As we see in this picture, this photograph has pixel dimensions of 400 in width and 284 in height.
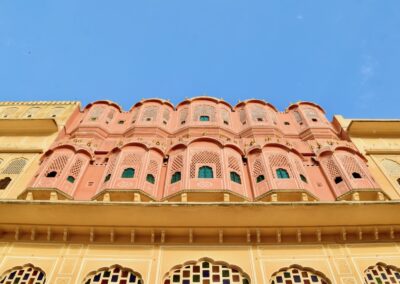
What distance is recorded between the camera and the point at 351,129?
15406 mm

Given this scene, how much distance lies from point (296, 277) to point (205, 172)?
14.4ft

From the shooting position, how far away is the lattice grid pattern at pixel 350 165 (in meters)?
12.7

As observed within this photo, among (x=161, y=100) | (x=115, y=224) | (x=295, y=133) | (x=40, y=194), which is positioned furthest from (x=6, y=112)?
(x=295, y=133)

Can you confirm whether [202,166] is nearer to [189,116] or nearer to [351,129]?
[189,116]

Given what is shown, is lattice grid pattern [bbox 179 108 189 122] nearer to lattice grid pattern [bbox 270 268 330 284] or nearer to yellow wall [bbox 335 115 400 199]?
yellow wall [bbox 335 115 400 199]

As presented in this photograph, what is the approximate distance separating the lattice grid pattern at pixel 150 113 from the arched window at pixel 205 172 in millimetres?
4950

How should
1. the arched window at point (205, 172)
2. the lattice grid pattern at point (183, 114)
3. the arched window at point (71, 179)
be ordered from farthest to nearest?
the lattice grid pattern at point (183, 114)
the arched window at point (71, 179)
the arched window at point (205, 172)

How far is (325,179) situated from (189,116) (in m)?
6.28

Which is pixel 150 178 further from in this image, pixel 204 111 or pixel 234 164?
pixel 204 111

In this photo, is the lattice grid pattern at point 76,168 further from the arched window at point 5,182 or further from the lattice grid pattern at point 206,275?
the lattice grid pattern at point 206,275

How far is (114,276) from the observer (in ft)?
30.1

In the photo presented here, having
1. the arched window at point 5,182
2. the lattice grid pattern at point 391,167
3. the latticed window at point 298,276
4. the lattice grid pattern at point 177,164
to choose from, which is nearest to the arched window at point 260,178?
the lattice grid pattern at point 177,164

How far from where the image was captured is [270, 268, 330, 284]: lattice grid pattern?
9.02m

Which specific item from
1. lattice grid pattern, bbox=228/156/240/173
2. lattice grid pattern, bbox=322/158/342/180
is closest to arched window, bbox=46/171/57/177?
lattice grid pattern, bbox=228/156/240/173
